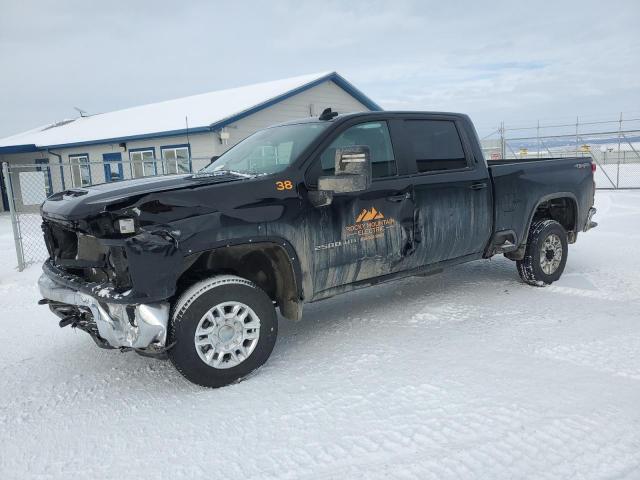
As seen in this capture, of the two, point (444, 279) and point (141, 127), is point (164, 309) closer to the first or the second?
point (444, 279)

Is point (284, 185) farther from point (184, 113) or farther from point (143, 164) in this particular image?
point (184, 113)

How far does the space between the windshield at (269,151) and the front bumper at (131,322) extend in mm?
1336

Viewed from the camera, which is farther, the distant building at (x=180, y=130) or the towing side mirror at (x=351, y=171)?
the distant building at (x=180, y=130)

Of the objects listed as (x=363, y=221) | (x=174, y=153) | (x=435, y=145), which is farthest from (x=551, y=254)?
(x=174, y=153)

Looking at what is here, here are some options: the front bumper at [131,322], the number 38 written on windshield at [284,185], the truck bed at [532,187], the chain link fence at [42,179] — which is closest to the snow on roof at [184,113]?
the chain link fence at [42,179]

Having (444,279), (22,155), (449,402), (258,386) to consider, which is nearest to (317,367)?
(258,386)

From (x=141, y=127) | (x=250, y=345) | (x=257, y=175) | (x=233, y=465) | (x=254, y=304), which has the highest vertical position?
(x=141, y=127)

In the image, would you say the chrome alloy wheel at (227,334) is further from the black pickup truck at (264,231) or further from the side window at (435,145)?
the side window at (435,145)

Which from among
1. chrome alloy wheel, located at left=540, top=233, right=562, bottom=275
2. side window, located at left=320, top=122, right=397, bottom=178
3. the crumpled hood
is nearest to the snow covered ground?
chrome alloy wheel, located at left=540, top=233, right=562, bottom=275

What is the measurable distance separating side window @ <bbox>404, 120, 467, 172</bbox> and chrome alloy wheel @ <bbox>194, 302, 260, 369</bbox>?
2.14m

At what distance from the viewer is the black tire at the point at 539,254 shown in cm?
578

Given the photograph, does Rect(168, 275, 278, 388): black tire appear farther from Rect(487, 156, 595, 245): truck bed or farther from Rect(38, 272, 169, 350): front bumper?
Rect(487, 156, 595, 245): truck bed

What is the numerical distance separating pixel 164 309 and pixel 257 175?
1.21 m

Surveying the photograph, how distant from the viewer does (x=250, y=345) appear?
3.72m
